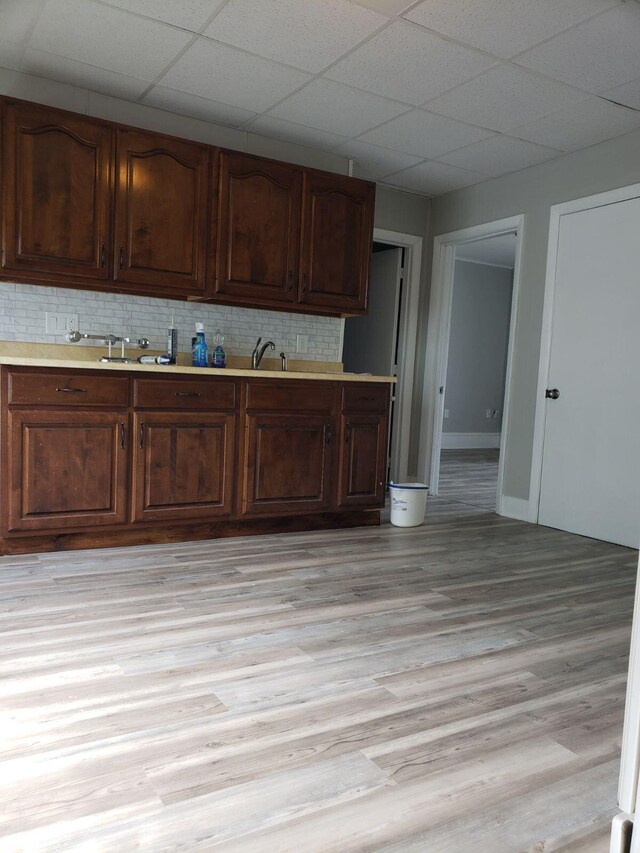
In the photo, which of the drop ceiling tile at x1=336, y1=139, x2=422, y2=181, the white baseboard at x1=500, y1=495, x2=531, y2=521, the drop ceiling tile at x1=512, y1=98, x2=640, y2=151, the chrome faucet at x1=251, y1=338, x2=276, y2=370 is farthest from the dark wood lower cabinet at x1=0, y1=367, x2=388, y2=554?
the drop ceiling tile at x1=512, y1=98, x2=640, y2=151

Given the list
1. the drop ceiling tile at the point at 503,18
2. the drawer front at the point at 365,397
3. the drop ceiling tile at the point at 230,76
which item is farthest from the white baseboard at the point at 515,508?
the drop ceiling tile at the point at 230,76

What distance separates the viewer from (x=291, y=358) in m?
4.55

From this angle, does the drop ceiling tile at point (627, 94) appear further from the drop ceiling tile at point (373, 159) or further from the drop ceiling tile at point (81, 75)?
the drop ceiling tile at point (81, 75)

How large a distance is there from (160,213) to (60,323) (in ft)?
2.76

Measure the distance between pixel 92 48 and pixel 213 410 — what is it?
6.13 feet

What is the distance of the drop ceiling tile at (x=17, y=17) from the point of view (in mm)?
2859

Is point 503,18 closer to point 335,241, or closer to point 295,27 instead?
point 295,27

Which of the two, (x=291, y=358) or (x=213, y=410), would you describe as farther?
(x=291, y=358)

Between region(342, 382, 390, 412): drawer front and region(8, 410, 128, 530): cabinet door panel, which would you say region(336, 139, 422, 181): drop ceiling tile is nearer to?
region(342, 382, 390, 412): drawer front

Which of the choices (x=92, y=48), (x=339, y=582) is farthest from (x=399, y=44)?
(x=339, y=582)

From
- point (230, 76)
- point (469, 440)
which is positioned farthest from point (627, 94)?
point (469, 440)

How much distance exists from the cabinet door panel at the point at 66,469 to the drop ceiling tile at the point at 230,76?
182cm

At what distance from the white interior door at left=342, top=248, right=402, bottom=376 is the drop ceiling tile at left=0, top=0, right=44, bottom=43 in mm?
3107

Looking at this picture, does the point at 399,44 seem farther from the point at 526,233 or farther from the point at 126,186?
the point at 526,233
